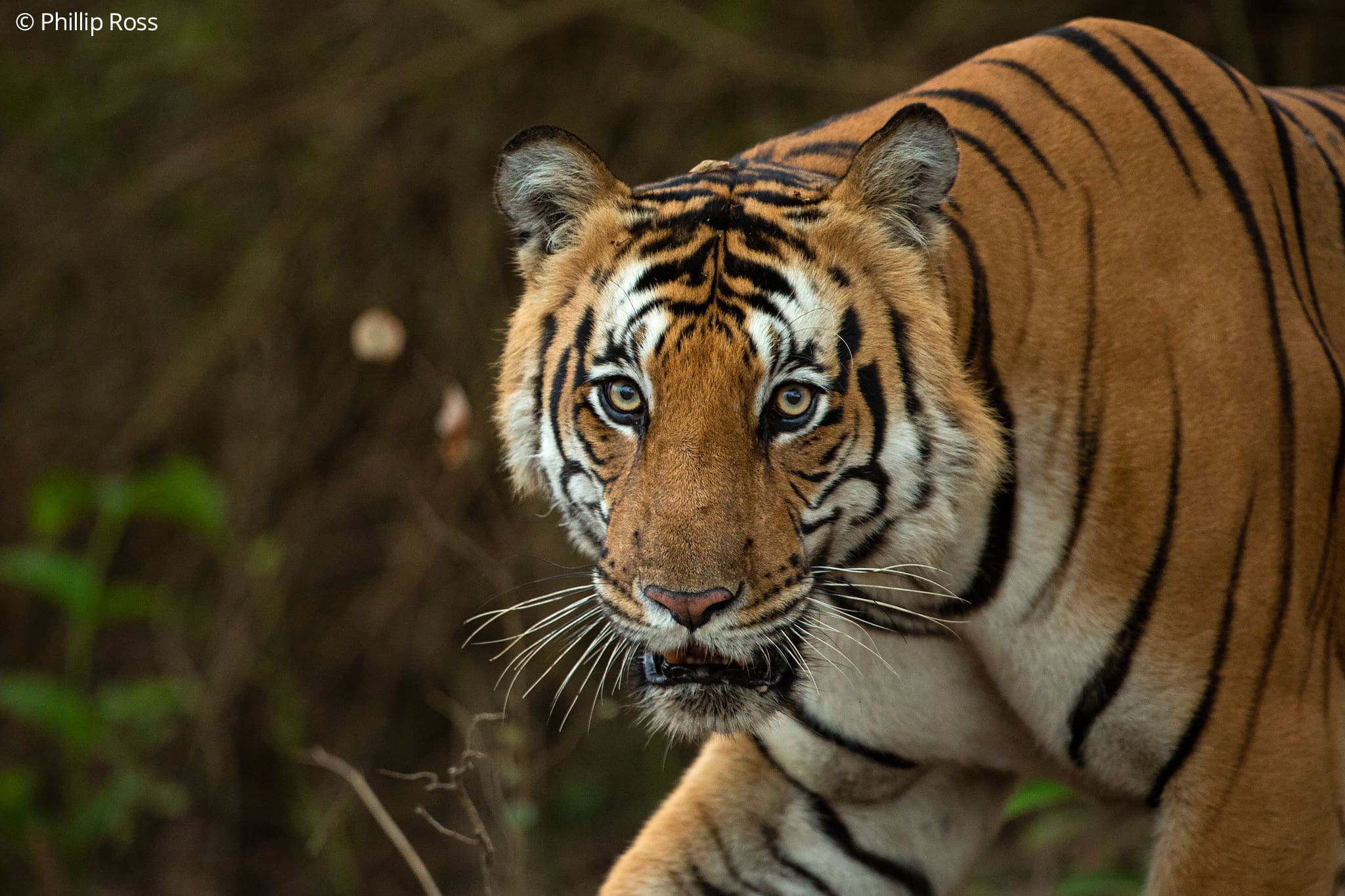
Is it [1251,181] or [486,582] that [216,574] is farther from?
[1251,181]

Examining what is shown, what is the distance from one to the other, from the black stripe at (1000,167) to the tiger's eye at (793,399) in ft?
1.60

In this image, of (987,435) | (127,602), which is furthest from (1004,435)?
(127,602)

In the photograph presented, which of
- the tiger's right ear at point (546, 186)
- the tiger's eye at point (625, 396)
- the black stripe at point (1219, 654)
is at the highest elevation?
the tiger's right ear at point (546, 186)

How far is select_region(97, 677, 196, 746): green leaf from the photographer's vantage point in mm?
4395

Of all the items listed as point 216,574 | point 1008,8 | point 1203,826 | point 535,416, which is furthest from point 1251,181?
point 216,574

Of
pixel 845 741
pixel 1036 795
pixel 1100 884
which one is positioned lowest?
pixel 1100 884

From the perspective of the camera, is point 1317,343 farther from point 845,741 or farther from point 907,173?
point 845,741

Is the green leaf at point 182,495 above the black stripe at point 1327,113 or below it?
below

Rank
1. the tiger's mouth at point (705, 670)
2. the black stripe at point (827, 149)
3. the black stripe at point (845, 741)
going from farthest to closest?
the black stripe at point (845, 741), the black stripe at point (827, 149), the tiger's mouth at point (705, 670)

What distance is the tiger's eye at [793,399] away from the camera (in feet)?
6.55

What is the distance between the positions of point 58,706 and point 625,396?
2841mm

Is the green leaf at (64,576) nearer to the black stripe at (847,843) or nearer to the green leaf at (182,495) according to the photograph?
the green leaf at (182,495)

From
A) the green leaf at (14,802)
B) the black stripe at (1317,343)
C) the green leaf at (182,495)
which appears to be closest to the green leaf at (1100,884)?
the black stripe at (1317,343)

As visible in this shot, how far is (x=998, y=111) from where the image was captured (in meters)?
2.33
